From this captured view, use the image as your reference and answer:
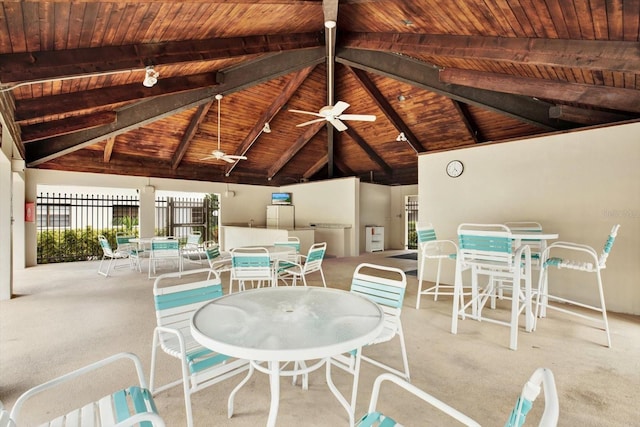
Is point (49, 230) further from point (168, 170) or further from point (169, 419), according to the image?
point (169, 419)

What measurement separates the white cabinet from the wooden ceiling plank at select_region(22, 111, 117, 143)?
25.6ft

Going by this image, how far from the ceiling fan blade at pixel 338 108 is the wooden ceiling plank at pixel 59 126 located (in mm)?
4242

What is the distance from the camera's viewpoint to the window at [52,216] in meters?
8.51

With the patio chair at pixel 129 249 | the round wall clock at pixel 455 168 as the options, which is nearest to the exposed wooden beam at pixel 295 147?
the round wall clock at pixel 455 168

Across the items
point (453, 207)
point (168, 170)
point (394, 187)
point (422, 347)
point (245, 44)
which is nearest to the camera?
point (422, 347)

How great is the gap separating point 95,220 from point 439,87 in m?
11.5

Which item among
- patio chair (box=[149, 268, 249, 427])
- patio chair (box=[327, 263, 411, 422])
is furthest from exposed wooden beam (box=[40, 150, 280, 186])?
patio chair (box=[327, 263, 411, 422])

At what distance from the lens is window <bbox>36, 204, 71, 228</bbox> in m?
8.51

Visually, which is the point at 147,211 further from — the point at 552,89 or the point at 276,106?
the point at 552,89

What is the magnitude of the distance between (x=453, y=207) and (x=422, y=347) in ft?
10.9

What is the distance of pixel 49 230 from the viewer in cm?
841

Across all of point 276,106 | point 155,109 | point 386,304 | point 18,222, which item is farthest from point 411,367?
point 18,222

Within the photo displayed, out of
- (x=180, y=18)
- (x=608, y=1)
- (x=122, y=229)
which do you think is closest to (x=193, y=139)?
(x=122, y=229)

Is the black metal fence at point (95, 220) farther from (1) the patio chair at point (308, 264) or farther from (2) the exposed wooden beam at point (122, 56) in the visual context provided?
(2) the exposed wooden beam at point (122, 56)
